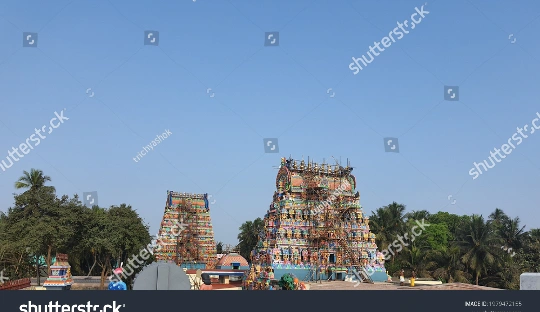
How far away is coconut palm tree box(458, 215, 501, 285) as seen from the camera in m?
47.4

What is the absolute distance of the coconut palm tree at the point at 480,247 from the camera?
1868 inches

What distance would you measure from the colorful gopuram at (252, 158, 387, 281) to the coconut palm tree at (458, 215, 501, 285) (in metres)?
8.77

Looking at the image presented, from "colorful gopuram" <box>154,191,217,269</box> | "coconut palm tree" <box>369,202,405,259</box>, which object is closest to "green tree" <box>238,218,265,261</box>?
"colorful gopuram" <box>154,191,217,269</box>

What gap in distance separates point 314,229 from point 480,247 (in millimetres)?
16667

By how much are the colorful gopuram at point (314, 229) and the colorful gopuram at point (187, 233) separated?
16774 millimetres

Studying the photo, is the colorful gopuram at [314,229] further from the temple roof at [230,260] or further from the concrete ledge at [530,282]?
the concrete ledge at [530,282]

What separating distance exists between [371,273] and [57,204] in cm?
3031
